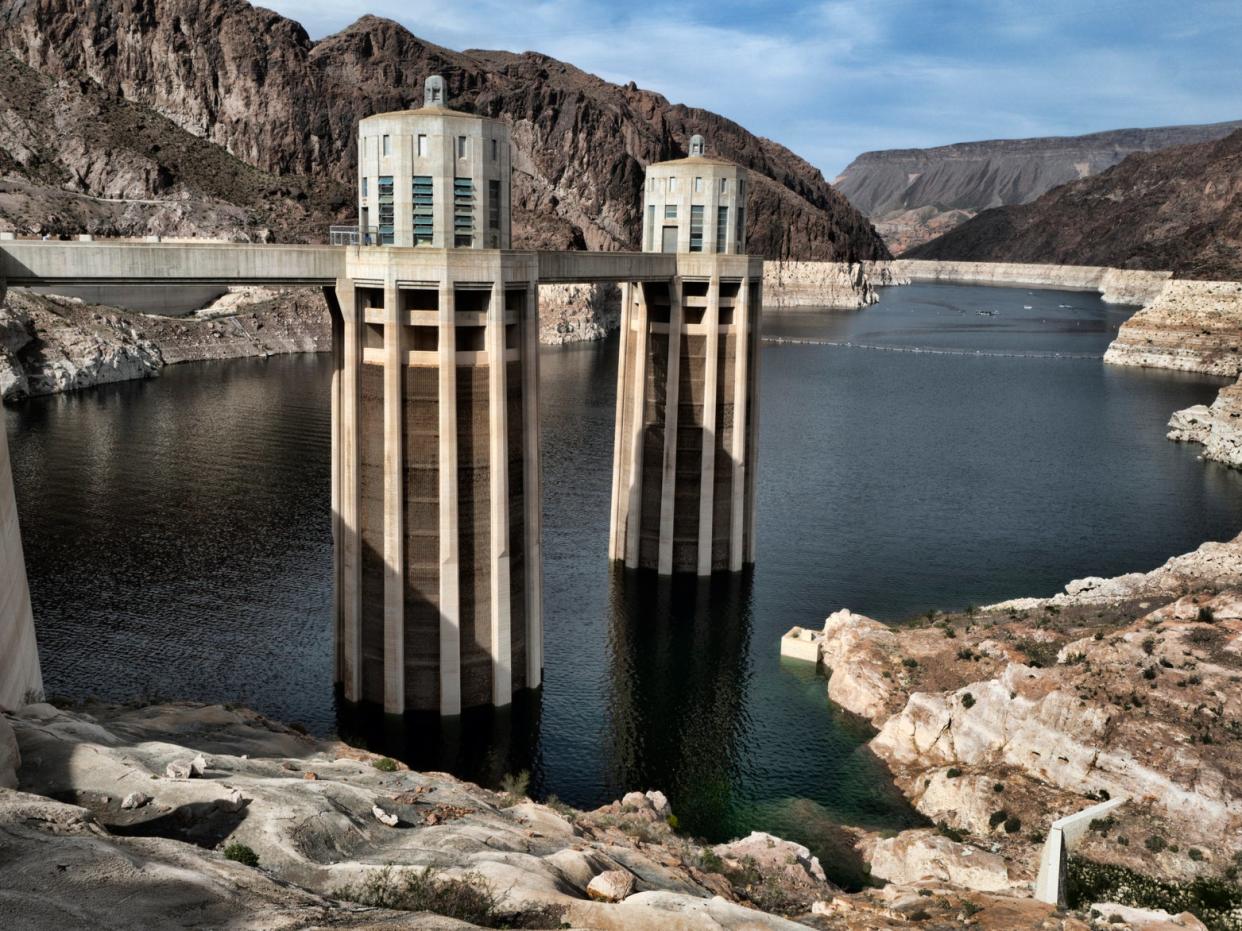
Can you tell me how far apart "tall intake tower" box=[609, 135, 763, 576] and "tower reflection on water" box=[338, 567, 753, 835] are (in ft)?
21.7

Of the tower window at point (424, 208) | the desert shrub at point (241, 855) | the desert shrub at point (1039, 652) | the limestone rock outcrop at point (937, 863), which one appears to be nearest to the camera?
the desert shrub at point (241, 855)

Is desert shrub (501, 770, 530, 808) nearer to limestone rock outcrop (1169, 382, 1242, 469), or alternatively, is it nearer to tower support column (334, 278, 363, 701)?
tower support column (334, 278, 363, 701)

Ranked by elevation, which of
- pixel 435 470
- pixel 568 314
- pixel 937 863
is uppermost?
pixel 568 314

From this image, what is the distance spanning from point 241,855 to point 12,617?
13.5m

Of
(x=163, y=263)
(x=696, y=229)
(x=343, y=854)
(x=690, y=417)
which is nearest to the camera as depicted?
(x=343, y=854)

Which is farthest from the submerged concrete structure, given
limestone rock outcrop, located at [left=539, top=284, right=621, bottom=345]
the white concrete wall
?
limestone rock outcrop, located at [left=539, top=284, right=621, bottom=345]

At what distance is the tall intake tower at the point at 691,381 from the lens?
173 ft

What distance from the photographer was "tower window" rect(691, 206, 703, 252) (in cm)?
5272

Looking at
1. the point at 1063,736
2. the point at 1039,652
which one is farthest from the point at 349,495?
the point at 1039,652

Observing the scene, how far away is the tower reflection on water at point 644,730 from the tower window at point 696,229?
17.5 m

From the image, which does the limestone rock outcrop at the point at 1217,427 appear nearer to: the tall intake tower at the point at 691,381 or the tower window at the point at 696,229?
the tall intake tower at the point at 691,381

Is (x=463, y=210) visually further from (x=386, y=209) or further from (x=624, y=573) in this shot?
(x=624, y=573)

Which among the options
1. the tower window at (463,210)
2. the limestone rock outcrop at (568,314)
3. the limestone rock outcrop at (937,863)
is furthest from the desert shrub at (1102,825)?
the limestone rock outcrop at (568,314)

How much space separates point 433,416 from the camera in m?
36.7
